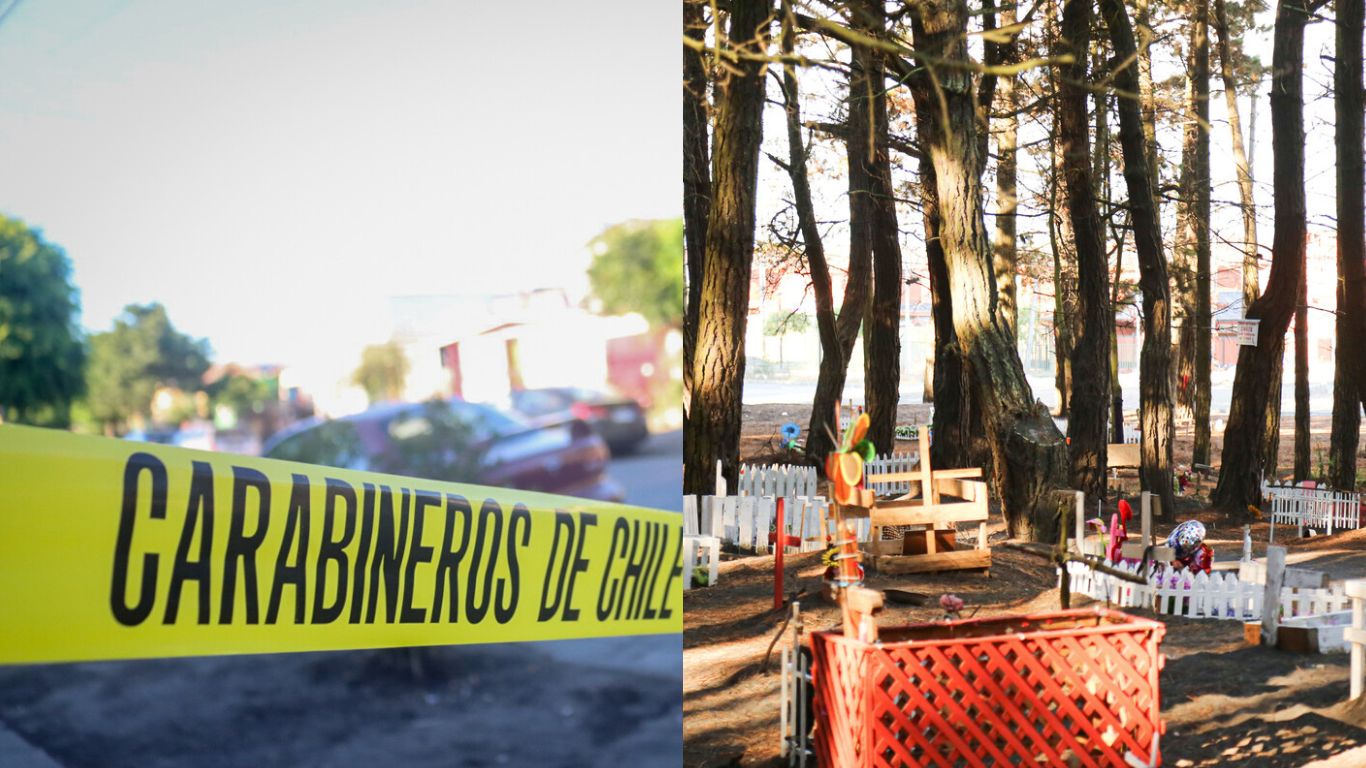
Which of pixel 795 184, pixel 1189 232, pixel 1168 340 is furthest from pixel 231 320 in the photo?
pixel 1189 232

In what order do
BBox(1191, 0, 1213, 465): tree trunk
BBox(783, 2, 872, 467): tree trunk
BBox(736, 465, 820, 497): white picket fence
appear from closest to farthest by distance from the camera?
BBox(736, 465, 820, 497): white picket fence, BBox(783, 2, 872, 467): tree trunk, BBox(1191, 0, 1213, 465): tree trunk

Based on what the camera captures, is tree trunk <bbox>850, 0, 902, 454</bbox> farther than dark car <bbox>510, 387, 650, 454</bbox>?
Yes

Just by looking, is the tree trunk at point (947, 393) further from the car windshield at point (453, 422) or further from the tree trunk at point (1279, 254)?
the car windshield at point (453, 422)

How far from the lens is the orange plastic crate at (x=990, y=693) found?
6872 millimetres

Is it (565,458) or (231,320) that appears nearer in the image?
(231,320)

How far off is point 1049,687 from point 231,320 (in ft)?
15.3

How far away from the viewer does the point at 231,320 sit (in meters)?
4.70

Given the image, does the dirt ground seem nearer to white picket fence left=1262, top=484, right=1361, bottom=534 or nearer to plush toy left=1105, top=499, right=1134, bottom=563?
plush toy left=1105, top=499, right=1134, bottom=563

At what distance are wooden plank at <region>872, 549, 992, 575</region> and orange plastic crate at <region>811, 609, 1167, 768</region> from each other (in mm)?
6405

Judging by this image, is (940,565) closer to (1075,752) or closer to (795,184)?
(1075,752)

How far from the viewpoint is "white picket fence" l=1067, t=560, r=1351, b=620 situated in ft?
40.0

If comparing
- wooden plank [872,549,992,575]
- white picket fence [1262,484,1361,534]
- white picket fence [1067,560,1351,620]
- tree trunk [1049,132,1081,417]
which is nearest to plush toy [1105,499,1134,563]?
white picket fence [1067,560,1351,620]

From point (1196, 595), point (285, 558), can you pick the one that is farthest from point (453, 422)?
point (1196, 595)

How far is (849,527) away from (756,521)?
9.00m
